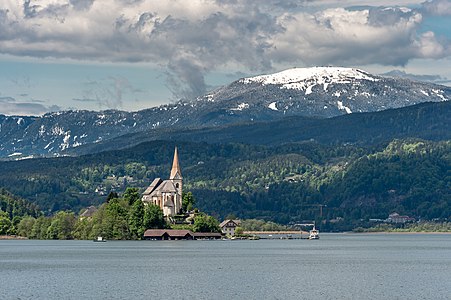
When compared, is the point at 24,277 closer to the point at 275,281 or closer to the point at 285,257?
the point at 275,281

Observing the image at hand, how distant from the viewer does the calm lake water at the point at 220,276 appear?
9962cm

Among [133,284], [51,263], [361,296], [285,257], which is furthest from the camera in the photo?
[285,257]

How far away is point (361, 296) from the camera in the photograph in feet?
319

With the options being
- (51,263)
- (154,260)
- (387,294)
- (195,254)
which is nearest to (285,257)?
(195,254)

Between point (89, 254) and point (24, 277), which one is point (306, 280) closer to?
point (24, 277)

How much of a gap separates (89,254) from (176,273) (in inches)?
1934

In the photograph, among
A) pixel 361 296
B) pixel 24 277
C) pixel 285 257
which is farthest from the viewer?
pixel 285 257

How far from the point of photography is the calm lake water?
9962 cm

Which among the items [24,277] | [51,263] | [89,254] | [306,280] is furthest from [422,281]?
[89,254]

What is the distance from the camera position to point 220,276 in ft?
395

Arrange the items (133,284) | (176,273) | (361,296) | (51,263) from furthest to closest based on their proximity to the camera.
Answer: (51,263)
(176,273)
(133,284)
(361,296)

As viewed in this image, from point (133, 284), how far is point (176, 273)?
1699 cm

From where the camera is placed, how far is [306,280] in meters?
115

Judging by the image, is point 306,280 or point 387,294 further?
point 306,280
